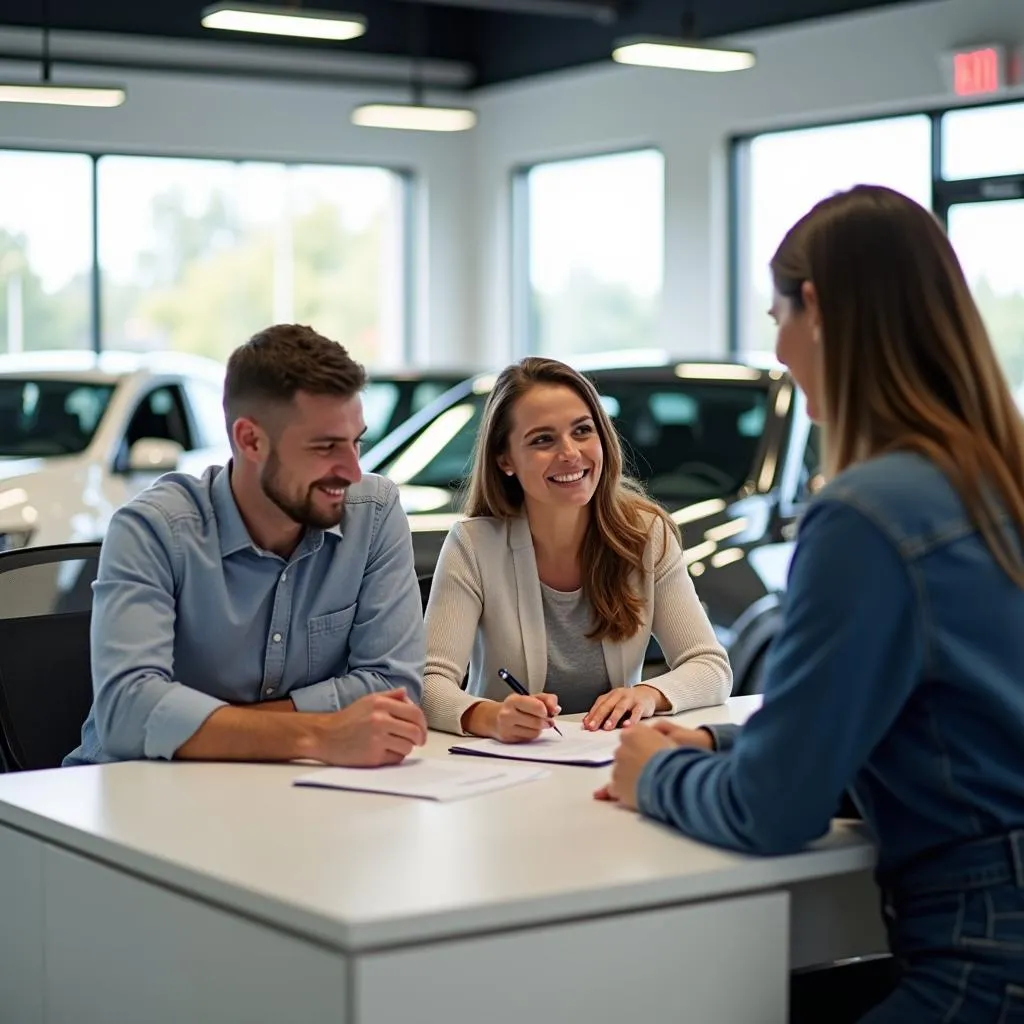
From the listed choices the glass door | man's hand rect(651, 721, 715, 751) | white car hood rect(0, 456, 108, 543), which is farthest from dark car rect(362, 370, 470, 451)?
man's hand rect(651, 721, 715, 751)

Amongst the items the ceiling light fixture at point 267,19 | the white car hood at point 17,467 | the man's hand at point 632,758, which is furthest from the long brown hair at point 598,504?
the ceiling light fixture at point 267,19

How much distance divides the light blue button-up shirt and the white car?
13.7ft

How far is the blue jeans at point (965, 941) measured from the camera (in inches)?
81.3

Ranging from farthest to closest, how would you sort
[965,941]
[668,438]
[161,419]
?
[161,419] → [668,438] → [965,941]

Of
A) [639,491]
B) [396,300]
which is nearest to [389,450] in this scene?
[639,491]

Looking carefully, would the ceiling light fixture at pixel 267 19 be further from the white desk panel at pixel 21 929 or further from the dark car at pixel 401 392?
the white desk panel at pixel 21 929

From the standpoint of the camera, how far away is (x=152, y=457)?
313 inches

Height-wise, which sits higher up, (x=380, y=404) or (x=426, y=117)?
(x=426, y=117)

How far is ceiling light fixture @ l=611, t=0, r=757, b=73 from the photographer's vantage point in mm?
9406

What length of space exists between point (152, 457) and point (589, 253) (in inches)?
234

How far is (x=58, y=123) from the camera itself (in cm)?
1229

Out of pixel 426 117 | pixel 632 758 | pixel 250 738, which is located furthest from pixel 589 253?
pixel 632 758

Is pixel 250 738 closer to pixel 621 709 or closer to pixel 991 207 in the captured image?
pixel 621 709

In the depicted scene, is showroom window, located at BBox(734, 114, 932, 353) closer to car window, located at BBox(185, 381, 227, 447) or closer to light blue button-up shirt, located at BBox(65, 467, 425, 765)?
car window, located at BBox(185, 381, 227, 447)
